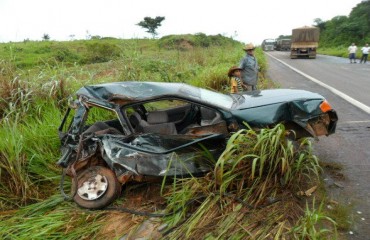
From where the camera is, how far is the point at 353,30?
115 ft

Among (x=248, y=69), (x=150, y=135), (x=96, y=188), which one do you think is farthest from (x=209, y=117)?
(x=248, y=69)

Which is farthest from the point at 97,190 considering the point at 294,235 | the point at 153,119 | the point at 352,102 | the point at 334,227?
the point at 352,102

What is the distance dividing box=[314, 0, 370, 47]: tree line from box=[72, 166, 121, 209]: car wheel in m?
35.2

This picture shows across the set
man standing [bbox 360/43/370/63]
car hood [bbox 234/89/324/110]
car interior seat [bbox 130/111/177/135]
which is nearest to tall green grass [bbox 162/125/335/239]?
car hood [bbox 234/89/324/110]

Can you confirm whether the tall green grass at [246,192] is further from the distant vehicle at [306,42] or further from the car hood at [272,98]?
the distant vehicle at [306,42]

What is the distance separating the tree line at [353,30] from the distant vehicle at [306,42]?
1200 centimetres

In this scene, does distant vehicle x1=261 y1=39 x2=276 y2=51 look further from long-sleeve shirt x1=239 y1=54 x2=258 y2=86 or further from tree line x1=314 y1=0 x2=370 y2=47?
long-sleeve shirt x1=239 y1=54 x2=258 y2=86

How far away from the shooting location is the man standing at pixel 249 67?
22.2 ft

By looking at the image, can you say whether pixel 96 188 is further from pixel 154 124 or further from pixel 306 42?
pixel 306 42

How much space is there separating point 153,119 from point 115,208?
1.25 m

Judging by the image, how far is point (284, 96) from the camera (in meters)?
3.68

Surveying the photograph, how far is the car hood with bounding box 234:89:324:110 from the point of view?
3.50m

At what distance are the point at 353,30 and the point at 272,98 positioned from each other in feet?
125

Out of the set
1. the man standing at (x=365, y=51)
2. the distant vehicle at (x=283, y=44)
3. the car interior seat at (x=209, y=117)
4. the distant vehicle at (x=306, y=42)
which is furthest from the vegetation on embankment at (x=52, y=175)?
the distant vehicle at (x=283, y=44)
